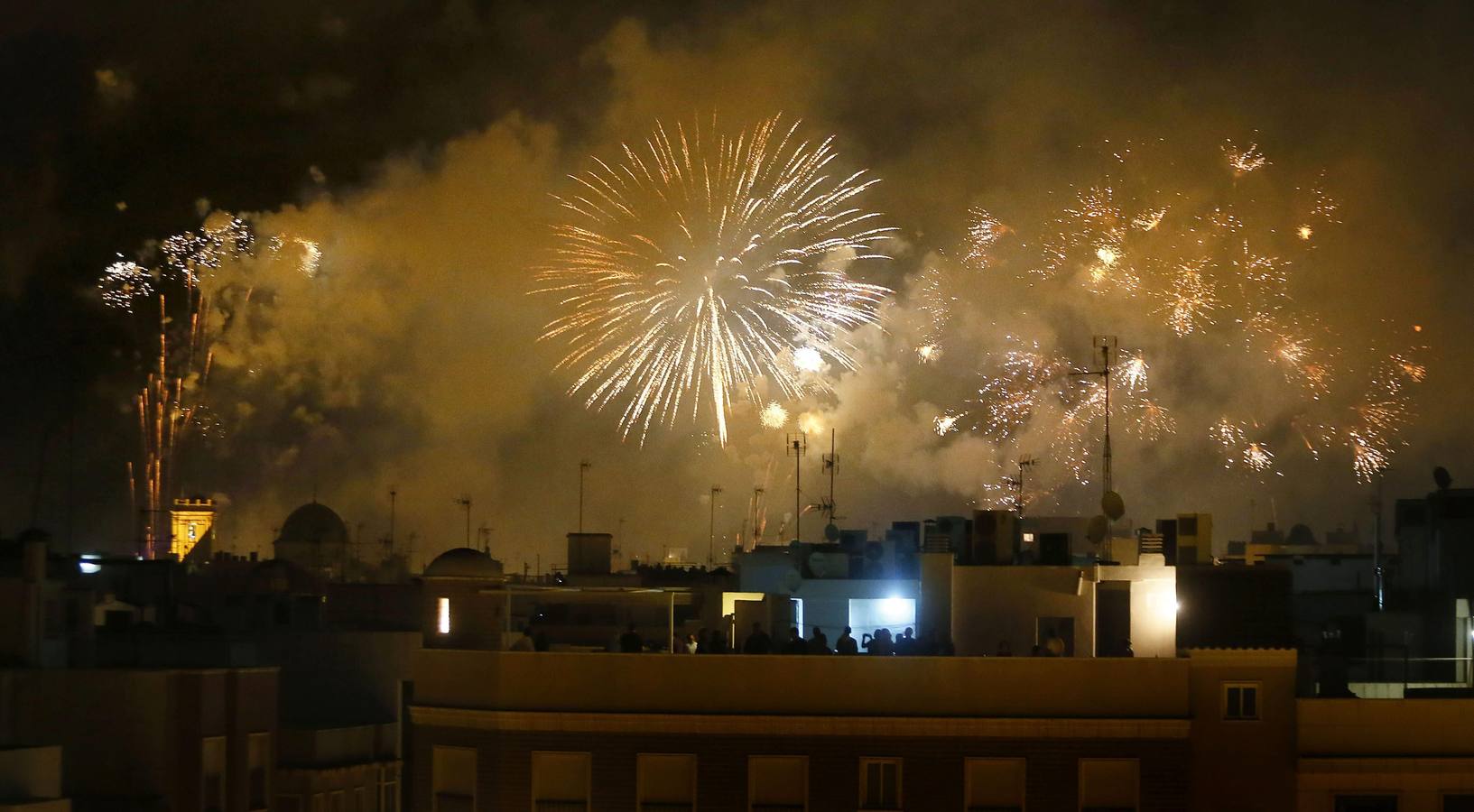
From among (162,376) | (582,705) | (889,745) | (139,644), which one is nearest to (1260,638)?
(889,745)

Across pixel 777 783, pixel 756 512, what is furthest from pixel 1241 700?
pixel 756 512

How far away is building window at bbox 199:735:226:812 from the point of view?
125 feet

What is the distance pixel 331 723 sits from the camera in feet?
151

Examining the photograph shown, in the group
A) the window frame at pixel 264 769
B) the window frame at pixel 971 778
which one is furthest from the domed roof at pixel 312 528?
the window frame at pixel 971 778

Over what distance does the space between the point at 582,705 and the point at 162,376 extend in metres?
44.6

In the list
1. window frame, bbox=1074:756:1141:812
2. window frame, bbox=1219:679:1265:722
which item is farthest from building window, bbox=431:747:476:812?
window frame, bbox=1219:679:1265:722

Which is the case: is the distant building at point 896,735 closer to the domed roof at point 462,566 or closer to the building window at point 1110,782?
the building window at point 1110,782

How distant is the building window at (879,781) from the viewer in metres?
32.3

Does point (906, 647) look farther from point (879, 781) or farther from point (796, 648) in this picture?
point (879, 781)

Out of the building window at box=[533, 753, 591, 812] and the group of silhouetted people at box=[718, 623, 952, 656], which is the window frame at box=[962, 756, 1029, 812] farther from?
the building window at box=[533, 753, 591, 812]

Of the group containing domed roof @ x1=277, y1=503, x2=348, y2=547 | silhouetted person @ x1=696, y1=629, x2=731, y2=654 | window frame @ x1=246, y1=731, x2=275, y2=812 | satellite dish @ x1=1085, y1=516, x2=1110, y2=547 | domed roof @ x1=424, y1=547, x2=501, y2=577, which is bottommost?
window frame @ x1=246, y1=731, x2=275, y2=812

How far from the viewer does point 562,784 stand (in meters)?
32.4

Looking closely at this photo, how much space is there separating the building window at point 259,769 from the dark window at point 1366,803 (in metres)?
18.2

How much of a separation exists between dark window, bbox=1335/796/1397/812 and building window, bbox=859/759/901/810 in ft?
20.4
